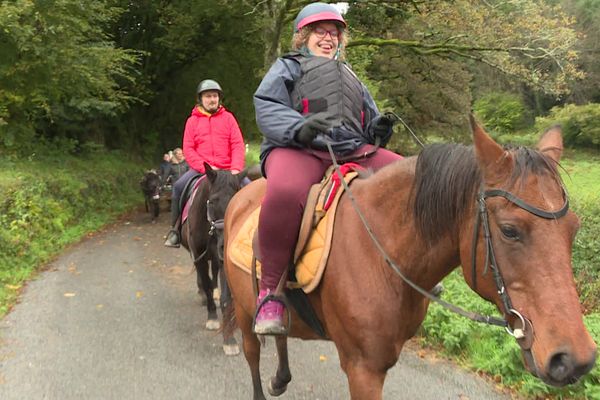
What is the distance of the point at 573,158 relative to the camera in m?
30.6

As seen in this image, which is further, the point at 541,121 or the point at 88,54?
the point at 541,121

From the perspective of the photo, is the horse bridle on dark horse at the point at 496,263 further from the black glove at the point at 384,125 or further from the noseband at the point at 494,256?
the black glove at the point at 384,125

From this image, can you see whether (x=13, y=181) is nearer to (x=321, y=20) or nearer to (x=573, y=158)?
(x=321, y=20)

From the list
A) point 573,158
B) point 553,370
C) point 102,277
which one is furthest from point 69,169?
point 573,158

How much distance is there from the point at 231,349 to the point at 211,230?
140 centimetres

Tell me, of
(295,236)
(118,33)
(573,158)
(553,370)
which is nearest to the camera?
(553,370)

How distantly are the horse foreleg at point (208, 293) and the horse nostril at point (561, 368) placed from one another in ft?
15.4

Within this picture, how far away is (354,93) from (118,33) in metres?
19.9

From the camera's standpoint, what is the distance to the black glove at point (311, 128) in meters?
2.67

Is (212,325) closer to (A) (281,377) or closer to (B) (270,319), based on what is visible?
(A) (281,377)

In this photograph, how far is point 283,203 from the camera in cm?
284

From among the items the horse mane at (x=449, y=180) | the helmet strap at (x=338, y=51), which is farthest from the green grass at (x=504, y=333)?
the helmet strap at (x=338, y=51)

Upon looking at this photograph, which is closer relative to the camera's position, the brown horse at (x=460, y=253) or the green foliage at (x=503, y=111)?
the brown horse at (x=460, y=253)

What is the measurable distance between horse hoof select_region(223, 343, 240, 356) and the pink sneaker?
2.38 m
